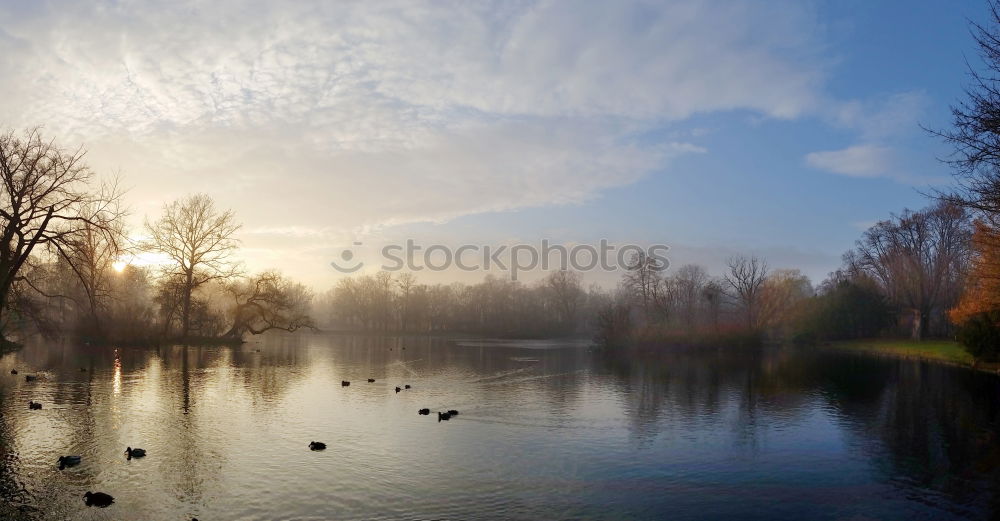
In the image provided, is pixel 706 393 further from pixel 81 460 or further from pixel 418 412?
pixel 81 460

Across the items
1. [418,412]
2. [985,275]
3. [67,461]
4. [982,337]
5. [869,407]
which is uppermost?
[985,275]

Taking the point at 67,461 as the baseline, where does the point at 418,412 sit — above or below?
below

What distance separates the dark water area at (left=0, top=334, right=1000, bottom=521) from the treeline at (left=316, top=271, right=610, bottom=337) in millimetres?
70576

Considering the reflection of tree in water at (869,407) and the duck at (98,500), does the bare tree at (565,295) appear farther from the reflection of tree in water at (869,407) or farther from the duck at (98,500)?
the duck at (98,500)

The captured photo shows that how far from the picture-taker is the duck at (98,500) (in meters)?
11.6

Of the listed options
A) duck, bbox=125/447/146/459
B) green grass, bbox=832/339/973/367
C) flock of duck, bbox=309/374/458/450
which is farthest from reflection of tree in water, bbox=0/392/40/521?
green grass, bbox=832/339/973/367

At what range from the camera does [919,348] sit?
172 feet

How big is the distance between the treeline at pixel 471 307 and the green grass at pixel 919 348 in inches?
1716

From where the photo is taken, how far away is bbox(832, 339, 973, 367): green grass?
145ft

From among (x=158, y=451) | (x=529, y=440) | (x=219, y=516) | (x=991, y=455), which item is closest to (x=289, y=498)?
(x=219, y=516)

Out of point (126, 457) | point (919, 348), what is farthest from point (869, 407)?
point (919, 348)

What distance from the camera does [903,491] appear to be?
1366 cm

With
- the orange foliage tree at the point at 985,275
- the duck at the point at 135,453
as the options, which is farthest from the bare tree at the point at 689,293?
the duck at the point at 135,453

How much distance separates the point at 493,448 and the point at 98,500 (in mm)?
9441
